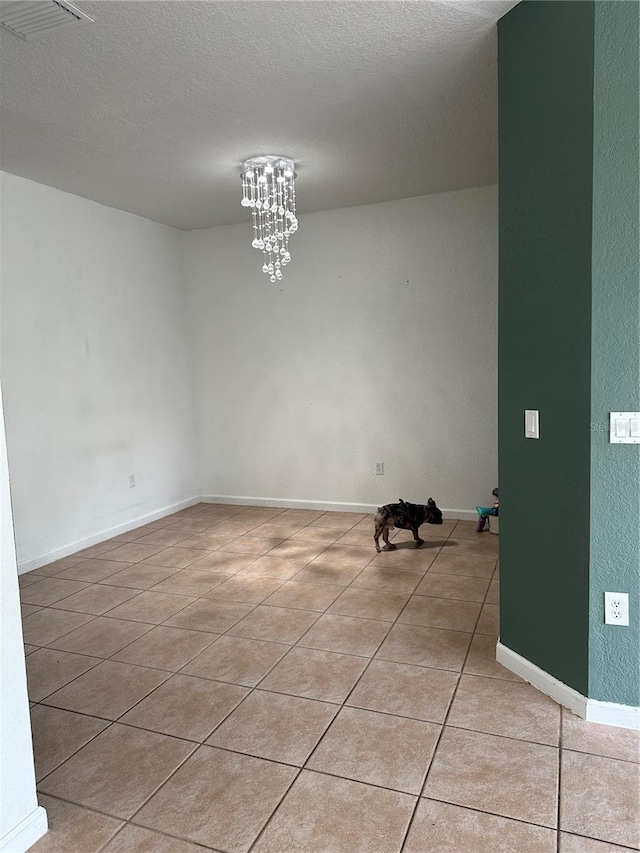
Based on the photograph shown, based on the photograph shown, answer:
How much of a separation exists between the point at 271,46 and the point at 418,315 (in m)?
2.73

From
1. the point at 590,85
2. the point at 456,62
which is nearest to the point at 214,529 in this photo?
the point at 456,62

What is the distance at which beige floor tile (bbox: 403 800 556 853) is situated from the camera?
5.21 ft

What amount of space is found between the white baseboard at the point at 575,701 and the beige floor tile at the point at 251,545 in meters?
2.15

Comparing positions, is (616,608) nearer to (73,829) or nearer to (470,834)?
(470,834)

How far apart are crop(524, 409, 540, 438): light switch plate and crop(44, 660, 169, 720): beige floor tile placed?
1.81 m

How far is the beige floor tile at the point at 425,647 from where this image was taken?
2604 mm

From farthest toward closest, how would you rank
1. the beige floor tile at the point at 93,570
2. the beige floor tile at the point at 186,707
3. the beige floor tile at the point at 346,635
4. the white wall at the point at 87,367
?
the white wall at the point at 87,367, the beige floor tile at the point at 93,570, the beige floor tile at the point at 346,635, the beige floor tile at the point at 186,707

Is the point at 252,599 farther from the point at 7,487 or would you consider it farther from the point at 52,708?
the point at 7,487

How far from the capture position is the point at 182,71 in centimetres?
263

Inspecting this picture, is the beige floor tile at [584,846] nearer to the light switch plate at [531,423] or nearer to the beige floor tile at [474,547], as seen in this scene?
the light switch plate at [531,423]

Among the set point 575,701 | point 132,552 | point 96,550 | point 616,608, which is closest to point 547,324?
point 616,608

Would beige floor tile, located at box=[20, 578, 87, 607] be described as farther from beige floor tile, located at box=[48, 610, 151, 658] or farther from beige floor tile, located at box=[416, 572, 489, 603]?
beige floor tile, located at box=[416, 572, 489, 603]

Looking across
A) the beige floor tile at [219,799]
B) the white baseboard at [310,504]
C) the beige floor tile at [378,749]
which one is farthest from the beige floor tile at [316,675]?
the white baseboard at [310,504]

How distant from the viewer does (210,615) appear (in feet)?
10.5
